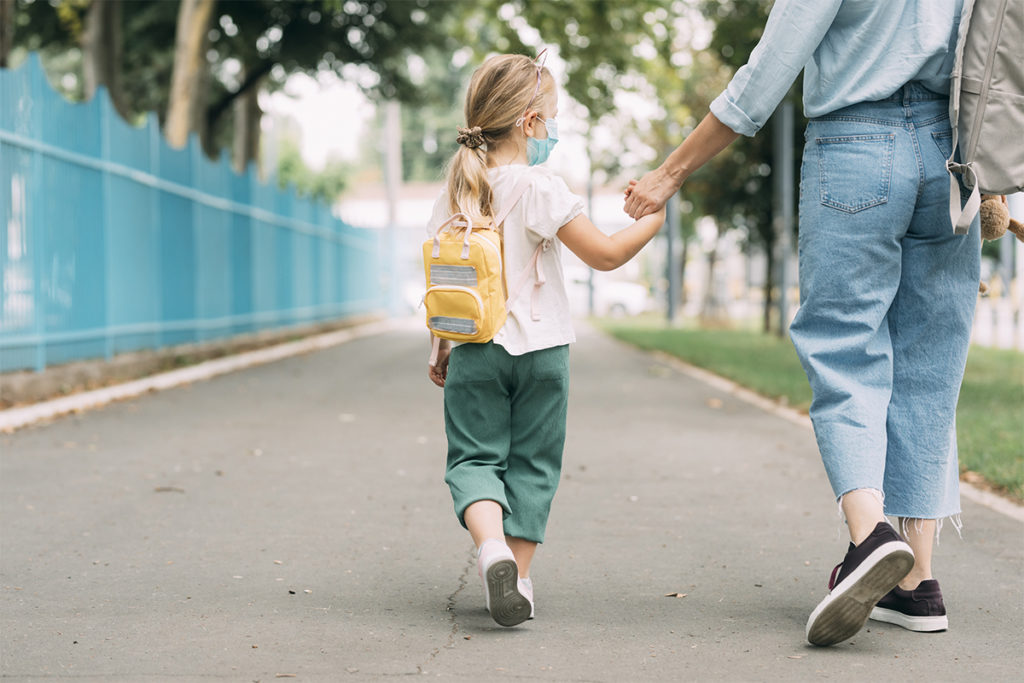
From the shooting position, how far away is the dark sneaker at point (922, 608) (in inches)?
139

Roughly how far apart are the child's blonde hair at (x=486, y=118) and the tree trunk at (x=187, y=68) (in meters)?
13.4

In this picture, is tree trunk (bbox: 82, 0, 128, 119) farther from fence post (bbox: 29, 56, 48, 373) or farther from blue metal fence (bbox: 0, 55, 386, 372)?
fence post (bbox: 29, 56, 48, 373)

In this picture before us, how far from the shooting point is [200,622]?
3.62 m

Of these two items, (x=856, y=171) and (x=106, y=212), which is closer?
(x=856, y=171)

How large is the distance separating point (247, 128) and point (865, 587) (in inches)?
887

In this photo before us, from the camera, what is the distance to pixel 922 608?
140 inches

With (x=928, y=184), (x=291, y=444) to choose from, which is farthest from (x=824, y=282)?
(x=291, y=444)

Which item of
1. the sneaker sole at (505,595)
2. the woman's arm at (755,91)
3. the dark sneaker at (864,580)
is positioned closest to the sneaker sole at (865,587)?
the dark sneaker at (864,580)

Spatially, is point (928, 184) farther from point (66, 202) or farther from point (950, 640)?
point (66, 202)

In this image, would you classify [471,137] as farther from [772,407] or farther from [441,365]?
[772,407]

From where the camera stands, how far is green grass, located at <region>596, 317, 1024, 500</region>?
6.38 m

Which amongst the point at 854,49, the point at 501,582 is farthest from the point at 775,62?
the point at 501,582

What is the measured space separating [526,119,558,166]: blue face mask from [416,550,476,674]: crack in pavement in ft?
4.28

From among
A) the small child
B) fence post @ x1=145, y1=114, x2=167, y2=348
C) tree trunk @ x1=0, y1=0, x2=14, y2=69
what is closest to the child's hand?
the small child
